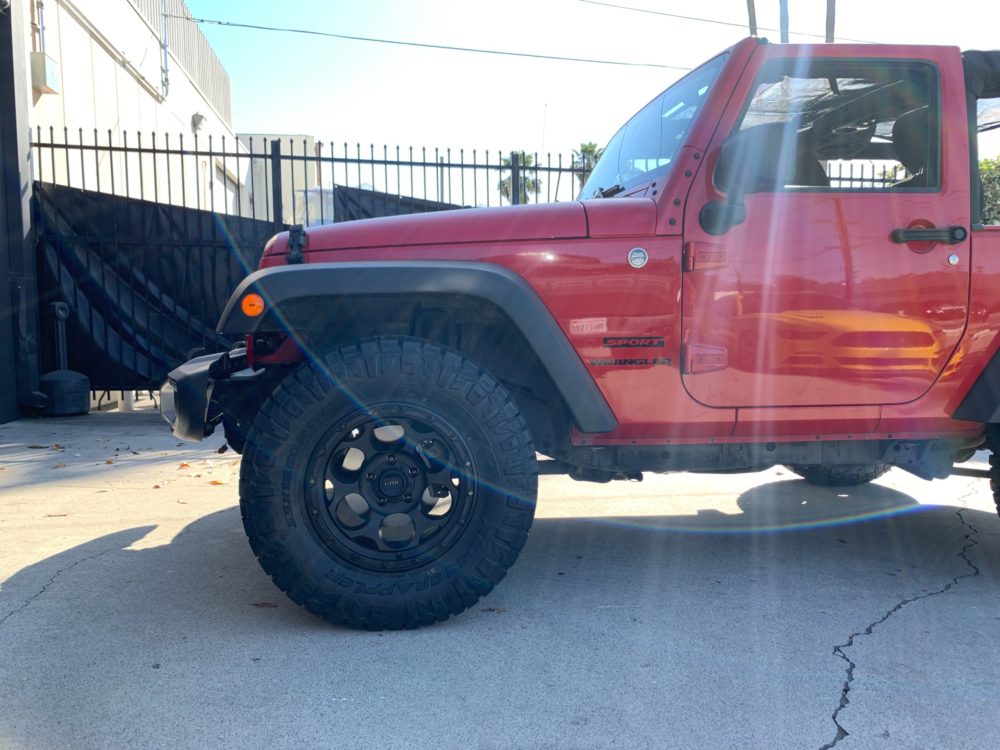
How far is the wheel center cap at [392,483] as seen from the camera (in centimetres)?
251

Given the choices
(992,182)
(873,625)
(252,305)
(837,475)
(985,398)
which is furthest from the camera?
(837,475)

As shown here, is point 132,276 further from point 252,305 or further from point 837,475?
point 837,475

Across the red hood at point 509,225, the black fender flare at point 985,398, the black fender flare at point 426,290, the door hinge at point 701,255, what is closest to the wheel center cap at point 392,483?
the black fender flare at point 426,290

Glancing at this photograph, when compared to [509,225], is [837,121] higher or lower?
higher

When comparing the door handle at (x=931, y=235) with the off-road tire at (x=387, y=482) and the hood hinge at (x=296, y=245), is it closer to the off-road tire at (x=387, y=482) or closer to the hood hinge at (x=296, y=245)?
the off-road tire at (x=387, y=482)

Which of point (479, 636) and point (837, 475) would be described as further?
point (837, 475)

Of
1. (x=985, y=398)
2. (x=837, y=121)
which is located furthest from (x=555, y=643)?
(x=837, y=121)

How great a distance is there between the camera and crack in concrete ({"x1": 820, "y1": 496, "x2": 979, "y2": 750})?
1982 millimetres

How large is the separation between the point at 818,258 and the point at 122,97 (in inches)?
474

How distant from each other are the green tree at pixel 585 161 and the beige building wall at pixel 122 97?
12.1 feet

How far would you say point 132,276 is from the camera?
773cm

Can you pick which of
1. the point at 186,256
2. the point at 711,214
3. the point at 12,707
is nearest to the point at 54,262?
the point at 186,256

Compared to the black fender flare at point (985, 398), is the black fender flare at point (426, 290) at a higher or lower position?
higher

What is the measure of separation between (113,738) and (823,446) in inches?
103
